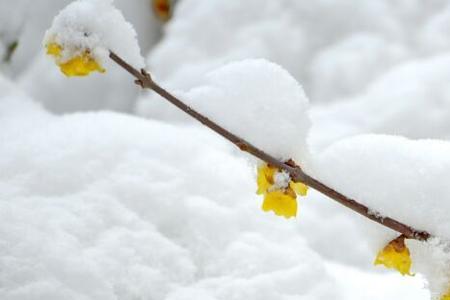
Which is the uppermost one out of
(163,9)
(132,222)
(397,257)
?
(163,9)

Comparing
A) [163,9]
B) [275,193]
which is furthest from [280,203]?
[163,9]

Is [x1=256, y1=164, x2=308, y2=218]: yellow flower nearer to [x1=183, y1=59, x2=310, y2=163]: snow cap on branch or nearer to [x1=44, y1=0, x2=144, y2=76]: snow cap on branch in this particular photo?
[x1=183, y1=59, x2=310, y2=163]: snow cap on branch

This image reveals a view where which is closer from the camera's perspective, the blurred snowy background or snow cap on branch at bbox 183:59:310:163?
snow cap on branch at bbox 183:59:310:163

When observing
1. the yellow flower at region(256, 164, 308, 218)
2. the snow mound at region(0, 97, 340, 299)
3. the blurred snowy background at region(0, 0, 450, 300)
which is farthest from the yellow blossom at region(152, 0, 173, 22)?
the yellow flower at region(256, 164, 308, 218)

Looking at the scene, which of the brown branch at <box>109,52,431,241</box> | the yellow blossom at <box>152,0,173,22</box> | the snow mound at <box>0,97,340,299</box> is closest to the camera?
the brown branch at <box>109,52,431,241</box>

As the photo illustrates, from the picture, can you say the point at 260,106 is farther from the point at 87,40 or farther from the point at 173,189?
the point at 173,189

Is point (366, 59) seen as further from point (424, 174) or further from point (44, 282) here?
point (44, 282)

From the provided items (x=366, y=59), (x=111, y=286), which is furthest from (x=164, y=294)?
(x=366, y=59)
